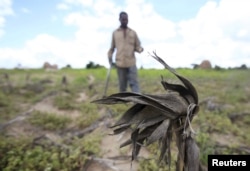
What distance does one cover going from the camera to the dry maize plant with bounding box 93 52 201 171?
6.20ft

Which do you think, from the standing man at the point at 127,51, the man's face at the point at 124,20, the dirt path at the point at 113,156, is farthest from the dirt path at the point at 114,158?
the man's face at the point at 124,20

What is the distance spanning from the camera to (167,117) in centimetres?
191

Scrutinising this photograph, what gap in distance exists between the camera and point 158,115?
1.92 meters

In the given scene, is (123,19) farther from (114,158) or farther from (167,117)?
(167,117)

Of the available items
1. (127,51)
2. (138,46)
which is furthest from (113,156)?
(138,46)

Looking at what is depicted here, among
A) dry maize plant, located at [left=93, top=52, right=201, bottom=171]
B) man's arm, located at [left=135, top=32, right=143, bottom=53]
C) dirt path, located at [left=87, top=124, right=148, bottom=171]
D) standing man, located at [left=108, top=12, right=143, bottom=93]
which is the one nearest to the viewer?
dry maize plant, located at [left=93, top=52, right=201, bottom=171]

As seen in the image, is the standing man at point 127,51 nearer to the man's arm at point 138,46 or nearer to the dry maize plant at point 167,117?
the man's arm at point 138,46

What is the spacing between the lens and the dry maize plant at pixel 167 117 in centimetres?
189

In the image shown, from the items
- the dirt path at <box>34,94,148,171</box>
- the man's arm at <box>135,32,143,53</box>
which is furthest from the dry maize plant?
the man's arm at <box>135,32,143,53</box>

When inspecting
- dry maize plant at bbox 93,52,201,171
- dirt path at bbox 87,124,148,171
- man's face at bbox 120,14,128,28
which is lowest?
dirt path at bbox 87,124,148,171

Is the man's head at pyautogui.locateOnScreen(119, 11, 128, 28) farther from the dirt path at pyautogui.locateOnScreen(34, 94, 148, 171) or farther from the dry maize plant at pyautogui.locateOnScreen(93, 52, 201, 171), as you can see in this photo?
the dry maize plant at pyautogui.locateOnScreen(93, 52, 201, 171)

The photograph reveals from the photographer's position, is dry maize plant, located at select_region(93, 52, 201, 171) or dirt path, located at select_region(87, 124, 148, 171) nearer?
dry maize plant, located at select_region(93, 52, 201, 171)

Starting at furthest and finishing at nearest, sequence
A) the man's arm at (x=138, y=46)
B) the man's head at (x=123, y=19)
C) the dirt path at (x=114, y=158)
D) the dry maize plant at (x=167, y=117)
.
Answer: the man's arm at (x=138, y=46), the man's head at (x=123, y=19), the dirt path at (x=114, y=158), the dry maize plant at (x=167, y=117)

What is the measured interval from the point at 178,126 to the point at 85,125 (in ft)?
13.7
